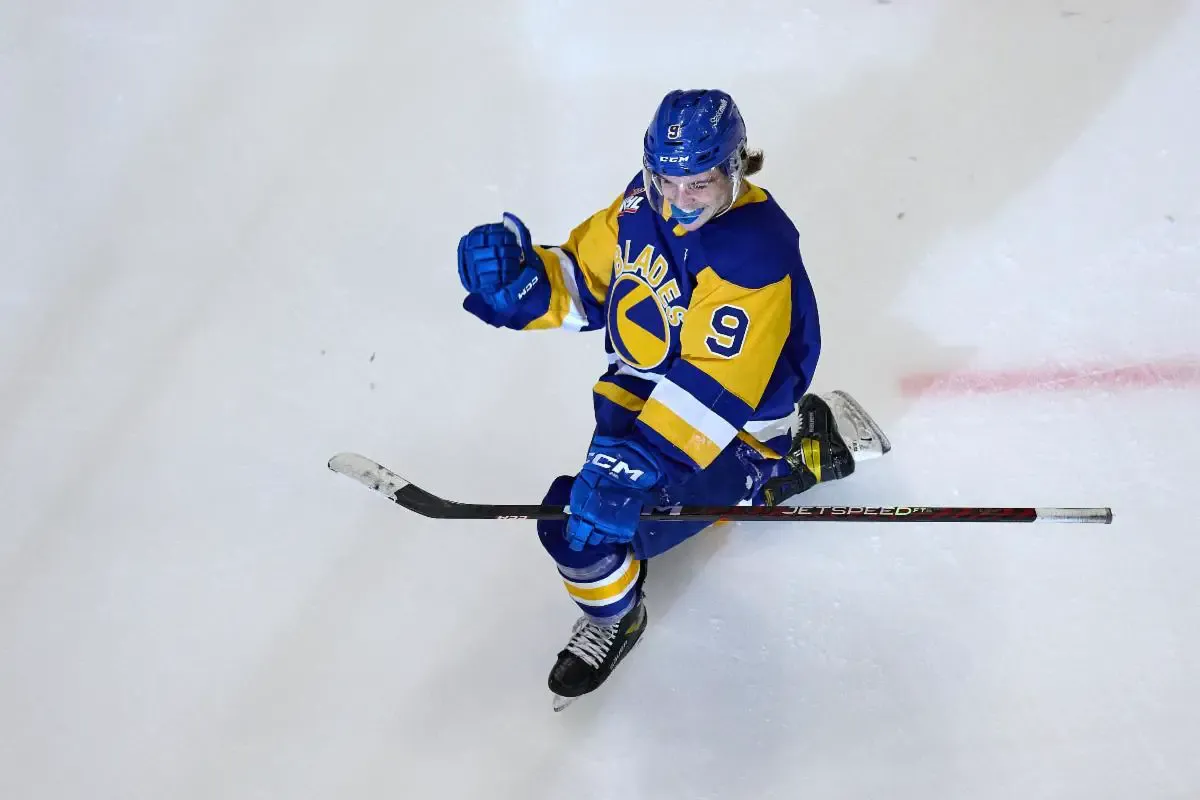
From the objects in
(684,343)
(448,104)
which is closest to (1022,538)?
(684,343)

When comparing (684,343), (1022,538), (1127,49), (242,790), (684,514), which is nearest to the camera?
(684,343)

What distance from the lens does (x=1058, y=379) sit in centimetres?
254

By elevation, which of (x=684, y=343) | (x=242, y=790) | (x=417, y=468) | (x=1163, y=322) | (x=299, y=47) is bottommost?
(x=242, y=790)

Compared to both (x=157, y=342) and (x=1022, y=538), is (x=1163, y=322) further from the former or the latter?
(x=157, y=342)

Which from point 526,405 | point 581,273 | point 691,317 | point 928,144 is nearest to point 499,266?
point 581,273

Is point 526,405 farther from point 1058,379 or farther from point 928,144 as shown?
point 928,144

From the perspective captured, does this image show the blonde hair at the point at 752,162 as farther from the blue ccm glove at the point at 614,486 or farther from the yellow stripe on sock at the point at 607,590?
the yellow stripe on sock at the point at 607,590

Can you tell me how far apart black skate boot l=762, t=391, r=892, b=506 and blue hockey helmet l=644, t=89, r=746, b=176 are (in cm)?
82

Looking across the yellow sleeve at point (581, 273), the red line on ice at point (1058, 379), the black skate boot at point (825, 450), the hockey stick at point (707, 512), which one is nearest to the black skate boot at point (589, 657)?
the hockey stick at point (707, 512)

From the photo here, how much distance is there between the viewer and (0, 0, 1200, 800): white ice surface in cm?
212

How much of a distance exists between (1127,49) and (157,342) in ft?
9.28

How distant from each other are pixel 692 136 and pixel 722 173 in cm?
8

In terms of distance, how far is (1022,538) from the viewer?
7.52 ft

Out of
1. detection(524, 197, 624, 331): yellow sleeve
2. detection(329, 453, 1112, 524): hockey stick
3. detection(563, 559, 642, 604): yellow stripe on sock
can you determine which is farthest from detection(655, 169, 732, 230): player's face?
detection(563, 559, 642, 604): yellow stripe on sock
